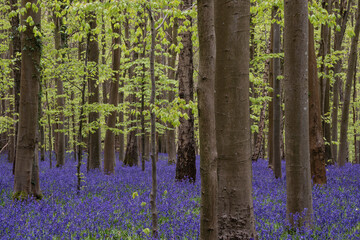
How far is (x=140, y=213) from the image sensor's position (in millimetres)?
6742

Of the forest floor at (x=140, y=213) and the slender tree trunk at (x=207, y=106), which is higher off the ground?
the slender tree trunk at (x=207, y=106)

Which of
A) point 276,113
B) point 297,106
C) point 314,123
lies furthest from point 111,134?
point 297,106

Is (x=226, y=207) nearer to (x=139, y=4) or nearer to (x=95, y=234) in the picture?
(x=95, y=234)

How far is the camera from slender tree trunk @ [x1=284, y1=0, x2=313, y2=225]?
A: 5395mm

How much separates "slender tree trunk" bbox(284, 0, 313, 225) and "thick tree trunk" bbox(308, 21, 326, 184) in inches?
144

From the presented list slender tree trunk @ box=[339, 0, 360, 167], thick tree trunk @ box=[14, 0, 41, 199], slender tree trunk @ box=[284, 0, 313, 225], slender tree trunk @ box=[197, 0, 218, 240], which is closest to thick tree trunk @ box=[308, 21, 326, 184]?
slender tree trunk @ box=[284, 0, 313, 225]

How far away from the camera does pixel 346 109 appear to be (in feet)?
48.2

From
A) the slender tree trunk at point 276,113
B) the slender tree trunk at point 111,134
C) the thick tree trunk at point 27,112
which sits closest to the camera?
the thick tree trunk at point 27,112

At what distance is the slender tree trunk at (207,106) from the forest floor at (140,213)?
185cm

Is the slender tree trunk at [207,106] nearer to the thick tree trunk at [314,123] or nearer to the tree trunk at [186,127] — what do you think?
the thick tree trunk at [314,123]

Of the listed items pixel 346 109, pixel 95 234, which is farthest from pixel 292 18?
pixel 346 109

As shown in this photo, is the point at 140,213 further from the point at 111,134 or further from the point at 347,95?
the point at 347,95

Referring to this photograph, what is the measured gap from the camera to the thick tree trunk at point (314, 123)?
8.84m

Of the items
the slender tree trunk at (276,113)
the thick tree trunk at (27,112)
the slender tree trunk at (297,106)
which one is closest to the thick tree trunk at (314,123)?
the slender tree trunk at (276,113)
